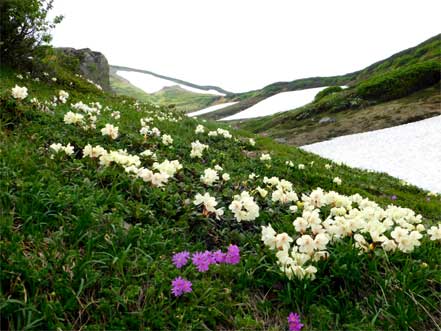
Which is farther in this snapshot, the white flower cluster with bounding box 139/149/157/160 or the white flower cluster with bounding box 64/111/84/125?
the white flower cluster with bounding box 64/111/84/125

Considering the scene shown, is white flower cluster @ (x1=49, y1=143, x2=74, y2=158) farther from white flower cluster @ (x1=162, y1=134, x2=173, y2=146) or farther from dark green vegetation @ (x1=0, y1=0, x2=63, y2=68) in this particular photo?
dark green vegetation @ (x1=0, y1=0, x2=63, y2=68)

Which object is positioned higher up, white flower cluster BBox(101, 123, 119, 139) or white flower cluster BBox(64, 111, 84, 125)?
white flower cluster BBox(64, 111, 84, 125)

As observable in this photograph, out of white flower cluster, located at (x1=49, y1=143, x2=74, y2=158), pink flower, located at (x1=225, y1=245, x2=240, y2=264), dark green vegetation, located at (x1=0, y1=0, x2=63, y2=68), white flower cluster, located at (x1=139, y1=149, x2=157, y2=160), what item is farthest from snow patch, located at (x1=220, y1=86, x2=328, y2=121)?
pink flower, located at (x1=225, y1=245, x2=240, y2=264)

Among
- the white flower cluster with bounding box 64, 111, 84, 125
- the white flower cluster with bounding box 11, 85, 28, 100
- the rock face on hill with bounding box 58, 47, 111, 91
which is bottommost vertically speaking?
the white flower cluster with bounding box 64, 111, 84, 125

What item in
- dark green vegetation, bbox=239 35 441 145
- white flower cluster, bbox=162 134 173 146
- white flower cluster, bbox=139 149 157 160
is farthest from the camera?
dark green vegetation, bbox=239 35 441 145

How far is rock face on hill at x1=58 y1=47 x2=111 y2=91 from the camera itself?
34312mm

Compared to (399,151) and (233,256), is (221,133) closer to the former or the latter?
(233,256)

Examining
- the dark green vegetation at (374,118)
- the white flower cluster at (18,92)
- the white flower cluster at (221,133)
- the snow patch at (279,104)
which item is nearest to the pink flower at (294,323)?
the white flower cluster at (18,92)

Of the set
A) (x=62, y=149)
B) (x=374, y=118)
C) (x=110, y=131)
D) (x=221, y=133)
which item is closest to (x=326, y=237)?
(x=62, y=149)

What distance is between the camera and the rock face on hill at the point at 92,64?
34312 millimetres

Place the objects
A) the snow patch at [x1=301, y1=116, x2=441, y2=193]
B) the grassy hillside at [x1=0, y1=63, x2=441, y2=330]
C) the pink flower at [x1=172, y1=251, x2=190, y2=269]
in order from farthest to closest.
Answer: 1. the snow patch at [x1=301, y1=116, x2=441, y2=193]
2. the pink flower at [x1=172, y1=251, x2=190, y2=269]
3. the grassy hillside at [x1=0, y1=63, x2=441, y2=330]

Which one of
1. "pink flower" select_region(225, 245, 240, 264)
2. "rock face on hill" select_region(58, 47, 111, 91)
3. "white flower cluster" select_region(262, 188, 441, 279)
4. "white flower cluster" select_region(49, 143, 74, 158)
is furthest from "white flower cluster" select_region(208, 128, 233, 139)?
"rock face on hill" select_region(58, 47, 111, 91)

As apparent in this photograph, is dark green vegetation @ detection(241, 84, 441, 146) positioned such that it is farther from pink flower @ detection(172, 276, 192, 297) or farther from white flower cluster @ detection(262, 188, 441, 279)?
pink flower @ detection(172, 276, 192, 297)

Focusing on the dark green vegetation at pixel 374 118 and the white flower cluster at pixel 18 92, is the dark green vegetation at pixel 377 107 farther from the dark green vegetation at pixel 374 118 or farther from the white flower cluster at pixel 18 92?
the white flower cluster at pixel 18 92
